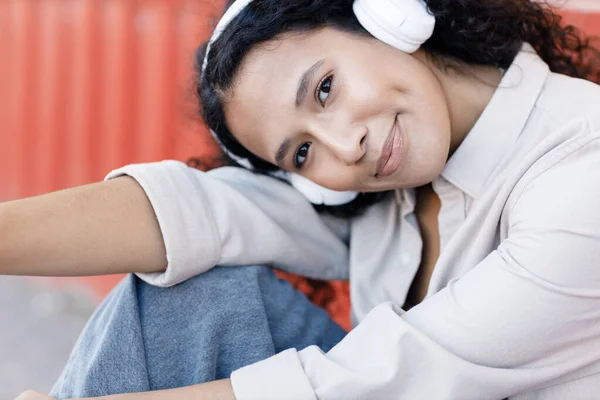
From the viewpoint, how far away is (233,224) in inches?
46.8

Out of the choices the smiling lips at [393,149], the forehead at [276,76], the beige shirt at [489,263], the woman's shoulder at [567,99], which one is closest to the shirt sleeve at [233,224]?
the beige shirt at [489,263]

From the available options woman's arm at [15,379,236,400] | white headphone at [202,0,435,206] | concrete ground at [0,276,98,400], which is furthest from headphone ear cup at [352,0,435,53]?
concrete ground at [0,276,98,400]

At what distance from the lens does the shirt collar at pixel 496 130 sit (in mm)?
1171

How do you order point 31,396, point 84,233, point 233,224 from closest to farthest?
1. point 31,396
2. point 84,233
3. point 233,224

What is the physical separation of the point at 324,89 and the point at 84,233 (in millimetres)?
416

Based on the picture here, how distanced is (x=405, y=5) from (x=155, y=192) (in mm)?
481

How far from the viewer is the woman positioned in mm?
921

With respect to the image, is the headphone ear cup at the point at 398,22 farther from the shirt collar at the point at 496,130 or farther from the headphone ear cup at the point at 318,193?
the headphone ear cup at the point at 318,193

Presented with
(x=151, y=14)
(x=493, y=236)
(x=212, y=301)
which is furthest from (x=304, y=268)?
(x=151, y=14)

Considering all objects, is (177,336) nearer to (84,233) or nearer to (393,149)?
(84,233)

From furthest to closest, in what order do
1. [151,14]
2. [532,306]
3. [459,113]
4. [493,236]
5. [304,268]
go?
[151,14]
[304,268]
[459,113]
[493,236]
[532,306]

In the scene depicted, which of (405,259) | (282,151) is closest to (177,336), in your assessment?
(282,151)

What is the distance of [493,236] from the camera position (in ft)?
3.63

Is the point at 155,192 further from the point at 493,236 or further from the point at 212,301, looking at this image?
the point at 493,236
